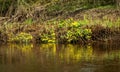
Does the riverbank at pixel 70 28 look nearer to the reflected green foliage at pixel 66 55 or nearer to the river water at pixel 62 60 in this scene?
the river water at pixel 62 60

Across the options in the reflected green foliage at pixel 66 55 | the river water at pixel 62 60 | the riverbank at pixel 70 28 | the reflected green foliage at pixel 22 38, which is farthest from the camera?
the reflected green foliage at pixel 22 38

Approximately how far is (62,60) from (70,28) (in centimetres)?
942

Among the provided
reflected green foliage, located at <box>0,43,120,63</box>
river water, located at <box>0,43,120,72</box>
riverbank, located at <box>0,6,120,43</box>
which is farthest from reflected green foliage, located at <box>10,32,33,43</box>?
reflected green foliage, located at <box>0,43,120,63</box>

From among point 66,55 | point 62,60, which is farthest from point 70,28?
point 62,60

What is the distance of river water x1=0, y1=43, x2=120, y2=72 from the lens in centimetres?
1642

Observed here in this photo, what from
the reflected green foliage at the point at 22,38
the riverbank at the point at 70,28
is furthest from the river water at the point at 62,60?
the reflected green foliage at the point at 22,38

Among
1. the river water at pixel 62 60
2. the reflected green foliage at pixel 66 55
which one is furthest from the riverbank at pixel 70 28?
the reflected green foliage at pixel 66 55

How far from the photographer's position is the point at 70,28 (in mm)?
27844

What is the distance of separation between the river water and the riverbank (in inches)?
98.9

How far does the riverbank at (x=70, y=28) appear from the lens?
2653 cm

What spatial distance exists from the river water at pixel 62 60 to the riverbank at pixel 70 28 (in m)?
2.51

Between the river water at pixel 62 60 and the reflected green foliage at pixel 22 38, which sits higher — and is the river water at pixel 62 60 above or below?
below

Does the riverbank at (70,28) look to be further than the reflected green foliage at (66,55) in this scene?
Yes

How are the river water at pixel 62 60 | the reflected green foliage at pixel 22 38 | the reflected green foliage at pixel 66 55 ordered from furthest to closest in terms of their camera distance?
the reflected green foliage at pixel 22 38
the reflected green foliage at pixel 66 55
the river water at pixel 62 60
